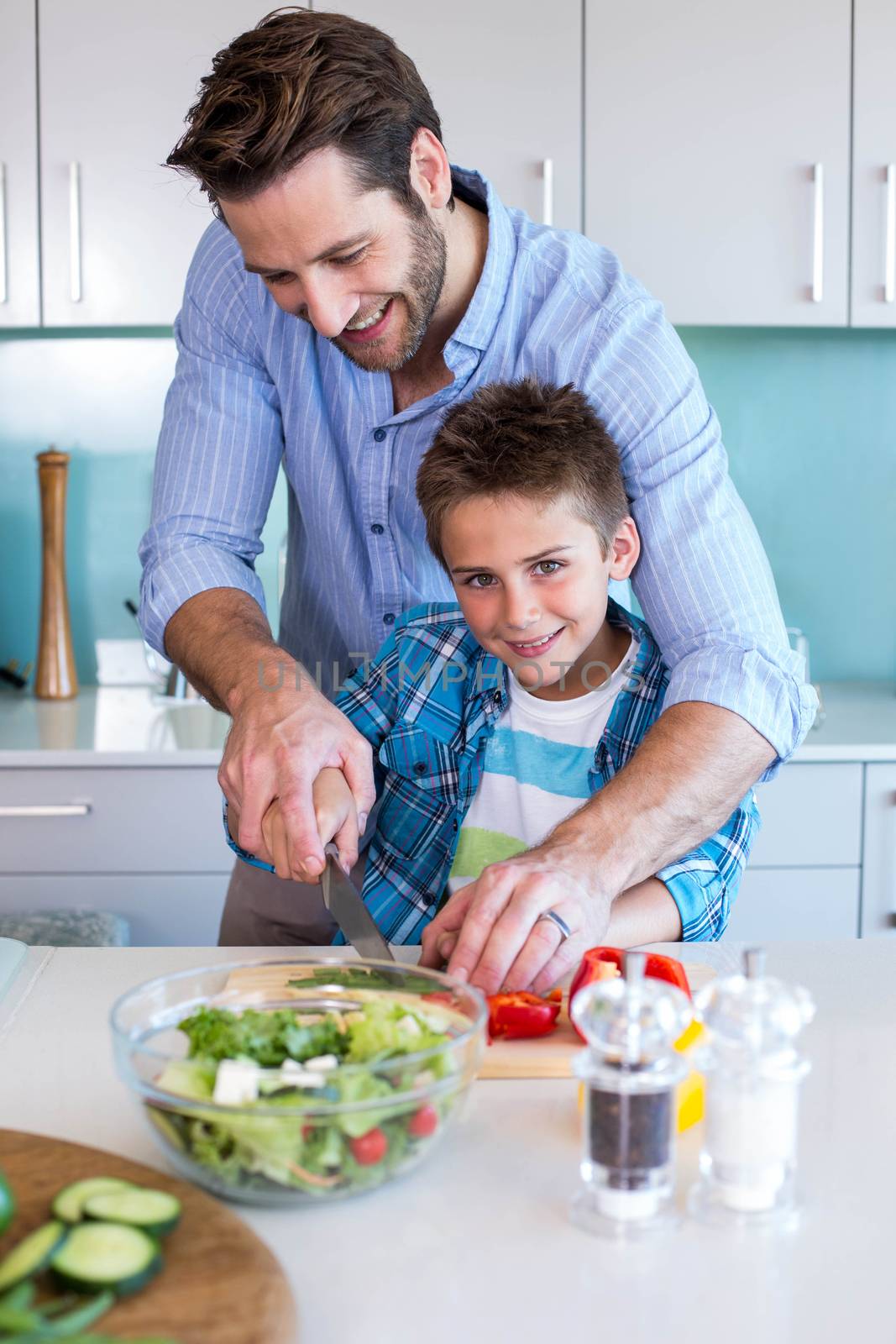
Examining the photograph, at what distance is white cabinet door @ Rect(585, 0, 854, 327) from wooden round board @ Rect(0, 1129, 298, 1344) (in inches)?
82.7

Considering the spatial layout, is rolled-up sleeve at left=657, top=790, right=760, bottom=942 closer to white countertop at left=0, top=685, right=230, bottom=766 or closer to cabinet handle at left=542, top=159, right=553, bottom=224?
white countertop at left=0, top=685, right=230, bottom=766

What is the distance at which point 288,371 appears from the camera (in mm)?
1575

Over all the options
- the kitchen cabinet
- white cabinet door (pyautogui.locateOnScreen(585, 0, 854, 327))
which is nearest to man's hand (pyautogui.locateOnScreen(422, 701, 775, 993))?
the kitchen cabinet

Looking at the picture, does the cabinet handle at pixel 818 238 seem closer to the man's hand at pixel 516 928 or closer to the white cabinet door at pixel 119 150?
the white cabinet door at pixel 119 150

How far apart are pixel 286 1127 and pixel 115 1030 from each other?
5.0 inches

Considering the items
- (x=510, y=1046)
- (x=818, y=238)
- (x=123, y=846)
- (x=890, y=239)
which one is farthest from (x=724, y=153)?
(x=510, y=1046)

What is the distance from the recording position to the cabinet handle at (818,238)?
246 cm

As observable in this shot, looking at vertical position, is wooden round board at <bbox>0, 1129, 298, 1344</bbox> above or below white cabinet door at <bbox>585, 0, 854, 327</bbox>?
below

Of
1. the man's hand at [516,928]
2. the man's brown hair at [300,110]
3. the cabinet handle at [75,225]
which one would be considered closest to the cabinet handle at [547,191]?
the cabinet handle at [75,225]

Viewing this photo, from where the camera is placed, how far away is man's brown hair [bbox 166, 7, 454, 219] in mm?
1216

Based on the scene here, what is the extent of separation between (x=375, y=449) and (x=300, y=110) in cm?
42

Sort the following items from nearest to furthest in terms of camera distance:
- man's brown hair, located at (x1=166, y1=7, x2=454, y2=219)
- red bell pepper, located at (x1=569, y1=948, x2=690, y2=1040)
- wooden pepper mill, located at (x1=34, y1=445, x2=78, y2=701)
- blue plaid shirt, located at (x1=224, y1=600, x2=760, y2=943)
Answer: red bell pepper, located at (x1=569, y1=948, x2=690, y2=1040), man's brown hair, located at (x1=166, y1=7, x2=454, y2=219), blue plaid shirt, located at (x1=224, y1=600, x2=760, y2=943), wooden pepper mill, located at (x1=34, y1=445, x2=78, y2=701)

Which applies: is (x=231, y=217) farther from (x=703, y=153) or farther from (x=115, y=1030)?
(x=703, y=153)

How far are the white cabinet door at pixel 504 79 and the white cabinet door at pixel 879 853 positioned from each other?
1159 mm
